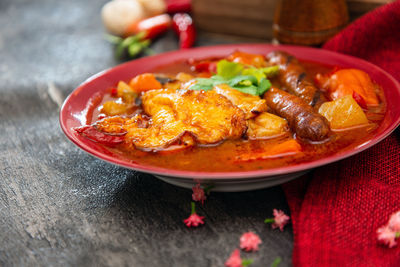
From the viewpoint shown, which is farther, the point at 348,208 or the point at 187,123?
the point at 187,123

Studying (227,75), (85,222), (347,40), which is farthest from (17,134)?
(347,40)

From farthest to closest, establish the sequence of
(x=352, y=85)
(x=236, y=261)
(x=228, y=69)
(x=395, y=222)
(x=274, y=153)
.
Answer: (x=228, y=69)
(x=352, y=85)
(x=274, y=153)
(x=395, y=222)
(x=236, y=261)

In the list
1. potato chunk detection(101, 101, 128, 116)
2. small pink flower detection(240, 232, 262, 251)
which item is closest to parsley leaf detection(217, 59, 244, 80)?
potato chunk detection(101, 101, 128, 116)

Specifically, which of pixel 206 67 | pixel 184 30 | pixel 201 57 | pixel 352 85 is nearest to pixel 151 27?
pixel 184 30

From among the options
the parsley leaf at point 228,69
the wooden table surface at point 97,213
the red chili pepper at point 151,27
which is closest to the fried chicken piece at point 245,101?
the parsley leaf at point 228,69

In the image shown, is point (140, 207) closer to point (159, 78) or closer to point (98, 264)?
point (98, 264)

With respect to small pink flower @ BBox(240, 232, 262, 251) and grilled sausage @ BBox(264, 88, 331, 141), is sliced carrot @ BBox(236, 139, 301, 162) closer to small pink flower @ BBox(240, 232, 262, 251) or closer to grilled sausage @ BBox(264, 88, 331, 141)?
grilled sausage @ BBox(264, 88, 331, 141)

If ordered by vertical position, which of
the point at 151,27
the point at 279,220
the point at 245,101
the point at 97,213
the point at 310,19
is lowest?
the point at 97,213

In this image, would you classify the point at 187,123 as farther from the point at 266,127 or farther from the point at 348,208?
the point at 348,208
